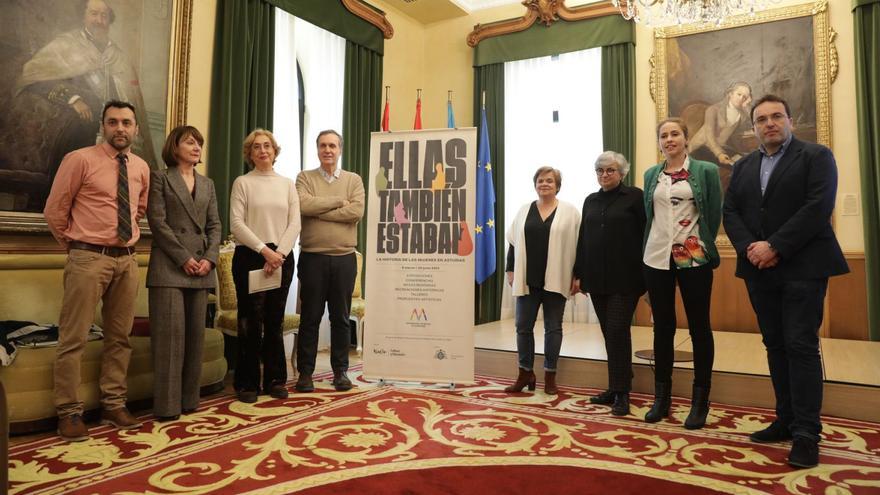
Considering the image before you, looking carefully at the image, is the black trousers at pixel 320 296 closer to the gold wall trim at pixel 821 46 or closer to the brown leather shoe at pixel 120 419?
the brown leather shoe at pixel 120 419

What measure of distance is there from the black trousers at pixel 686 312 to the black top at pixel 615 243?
6.7 inches

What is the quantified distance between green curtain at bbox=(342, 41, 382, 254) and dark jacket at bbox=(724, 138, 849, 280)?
3773mm

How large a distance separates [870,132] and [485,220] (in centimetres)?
341

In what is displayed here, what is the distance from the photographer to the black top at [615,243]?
124 inches

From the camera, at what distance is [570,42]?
626 centimetres

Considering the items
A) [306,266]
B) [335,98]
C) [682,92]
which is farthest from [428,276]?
[682,92]

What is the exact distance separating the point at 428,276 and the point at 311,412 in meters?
1.08

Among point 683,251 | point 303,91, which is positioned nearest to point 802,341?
point 683,251

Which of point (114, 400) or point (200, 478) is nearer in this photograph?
point (200, 478)

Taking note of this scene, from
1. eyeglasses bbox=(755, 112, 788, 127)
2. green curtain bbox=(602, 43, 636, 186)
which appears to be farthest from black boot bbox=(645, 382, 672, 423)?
green curtain bbox=(602, 43, 636, 186)

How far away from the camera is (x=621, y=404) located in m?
3.11

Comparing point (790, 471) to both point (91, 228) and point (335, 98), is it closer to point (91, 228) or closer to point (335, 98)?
point (91, 228)

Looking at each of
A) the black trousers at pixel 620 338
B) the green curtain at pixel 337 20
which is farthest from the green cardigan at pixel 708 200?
the green curtain at pixel 337 20

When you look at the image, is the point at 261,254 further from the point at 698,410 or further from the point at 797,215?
the point at 797,215
